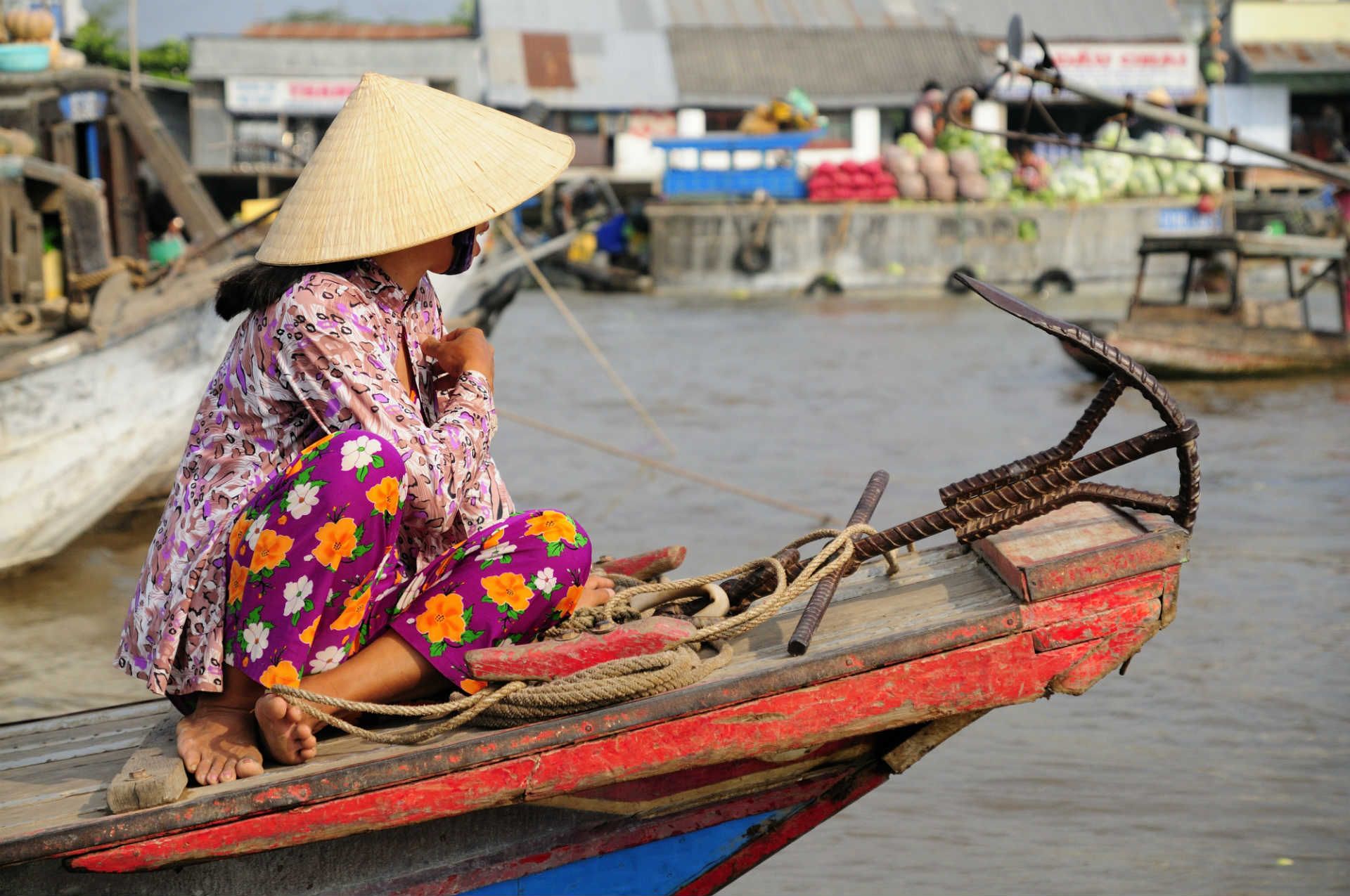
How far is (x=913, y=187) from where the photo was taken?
20.1 meters

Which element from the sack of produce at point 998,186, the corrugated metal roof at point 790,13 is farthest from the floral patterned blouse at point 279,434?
the corrugated metal roof at point 790,13

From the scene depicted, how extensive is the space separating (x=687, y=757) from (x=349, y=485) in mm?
623

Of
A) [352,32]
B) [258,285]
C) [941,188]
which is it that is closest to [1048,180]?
[941,188]

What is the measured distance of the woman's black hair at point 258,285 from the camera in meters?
2.09

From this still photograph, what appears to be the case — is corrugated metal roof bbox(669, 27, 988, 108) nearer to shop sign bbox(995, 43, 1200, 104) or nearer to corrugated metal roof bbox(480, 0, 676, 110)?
corrugated metal roof bbox(480, 0, 676, 110)

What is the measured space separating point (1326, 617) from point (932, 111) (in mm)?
17883

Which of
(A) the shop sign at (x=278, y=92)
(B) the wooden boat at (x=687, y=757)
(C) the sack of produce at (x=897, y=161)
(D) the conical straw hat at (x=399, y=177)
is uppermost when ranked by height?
(A) the shop sign at (x=278, y=92)

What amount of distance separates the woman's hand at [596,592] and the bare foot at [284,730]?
0.54 m

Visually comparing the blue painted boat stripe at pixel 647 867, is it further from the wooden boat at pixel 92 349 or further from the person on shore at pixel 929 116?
the person on shore at pixel 929 116

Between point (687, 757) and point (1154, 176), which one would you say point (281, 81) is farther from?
point (687, 757)

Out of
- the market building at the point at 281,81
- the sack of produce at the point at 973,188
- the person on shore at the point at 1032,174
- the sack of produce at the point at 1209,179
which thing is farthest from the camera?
the market building at the point at 281,81

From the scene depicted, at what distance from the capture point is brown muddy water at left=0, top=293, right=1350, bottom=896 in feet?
10.4

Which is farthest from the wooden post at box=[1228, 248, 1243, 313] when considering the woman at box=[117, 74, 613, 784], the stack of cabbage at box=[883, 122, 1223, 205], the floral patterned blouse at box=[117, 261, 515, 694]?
the floral patterned blouse at box=[117, 261, 515, 694]

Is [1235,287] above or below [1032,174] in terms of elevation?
below
